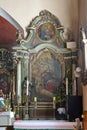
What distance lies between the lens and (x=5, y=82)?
9828 mm

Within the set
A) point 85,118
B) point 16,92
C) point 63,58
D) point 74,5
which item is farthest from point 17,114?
point 74,5

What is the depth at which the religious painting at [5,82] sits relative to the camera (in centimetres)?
978

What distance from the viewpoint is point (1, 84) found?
985cm

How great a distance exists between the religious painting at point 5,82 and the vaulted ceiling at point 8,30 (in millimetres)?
892

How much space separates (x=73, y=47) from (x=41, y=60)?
1.03 meters

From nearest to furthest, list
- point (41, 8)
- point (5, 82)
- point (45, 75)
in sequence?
point (45, 75) < point (5, 82) < point (41, 8)

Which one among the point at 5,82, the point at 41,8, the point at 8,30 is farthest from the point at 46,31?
the point at 5,82

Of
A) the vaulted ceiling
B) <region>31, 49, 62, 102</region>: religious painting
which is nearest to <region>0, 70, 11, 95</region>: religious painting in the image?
<region>31, 49, 62, 102</region>: religious painting

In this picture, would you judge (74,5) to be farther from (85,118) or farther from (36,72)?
(85,118)

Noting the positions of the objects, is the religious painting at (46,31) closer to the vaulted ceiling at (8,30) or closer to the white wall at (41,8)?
the white wall at (41,8)

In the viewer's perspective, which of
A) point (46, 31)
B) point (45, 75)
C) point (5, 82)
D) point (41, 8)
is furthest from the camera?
point (41, 8)

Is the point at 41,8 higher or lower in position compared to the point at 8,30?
higher

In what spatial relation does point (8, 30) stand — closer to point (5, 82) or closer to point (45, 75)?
point (5, 82)

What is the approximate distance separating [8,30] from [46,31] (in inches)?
45.3
